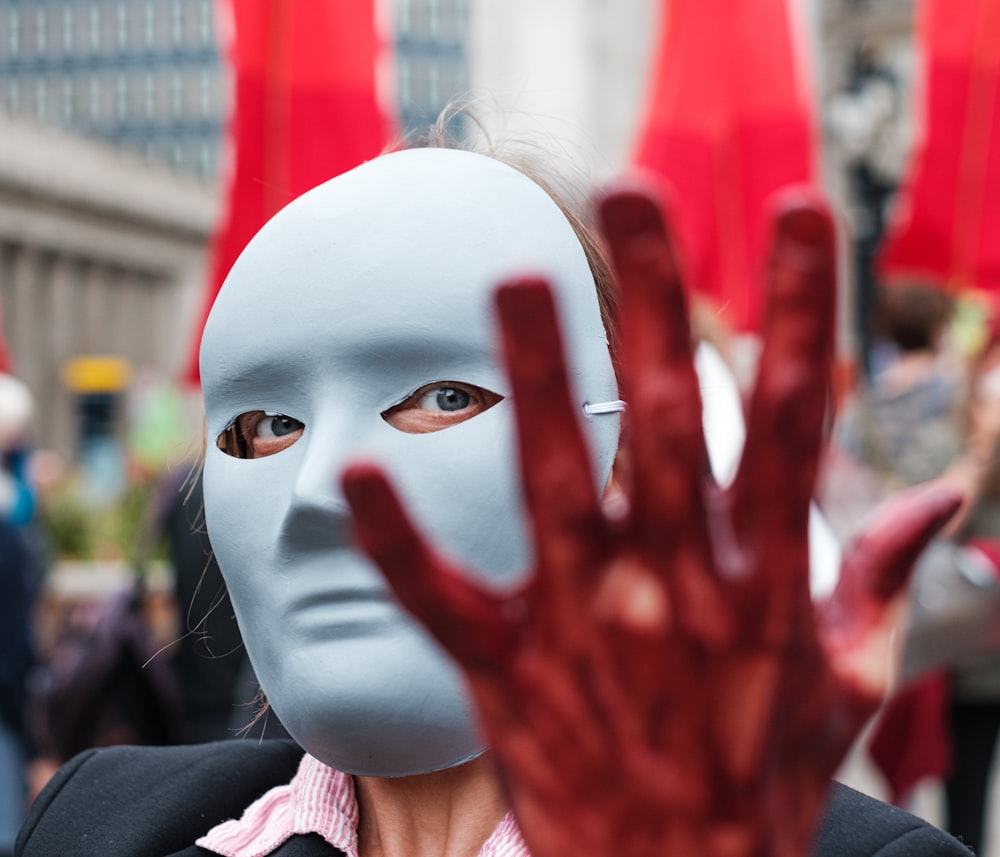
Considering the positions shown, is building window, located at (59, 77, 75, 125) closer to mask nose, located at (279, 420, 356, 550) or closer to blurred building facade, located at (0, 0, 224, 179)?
blurred building facade, located at (0, 0, 224, 179)

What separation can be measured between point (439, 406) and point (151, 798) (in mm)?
666

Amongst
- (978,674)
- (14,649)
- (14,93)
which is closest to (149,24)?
(14,93)

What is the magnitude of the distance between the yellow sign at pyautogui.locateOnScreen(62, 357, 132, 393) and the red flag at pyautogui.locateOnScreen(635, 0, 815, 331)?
28759 millimetres

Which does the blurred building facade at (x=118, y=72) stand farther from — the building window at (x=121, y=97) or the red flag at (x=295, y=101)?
the red flag at (x=295, y=101)

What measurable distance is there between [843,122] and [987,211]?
8.86 meters

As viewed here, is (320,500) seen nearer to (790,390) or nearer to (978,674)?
(790,390)

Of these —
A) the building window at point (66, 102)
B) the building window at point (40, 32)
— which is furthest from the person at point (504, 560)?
the building window at point (40, 32)

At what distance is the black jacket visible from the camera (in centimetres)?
164

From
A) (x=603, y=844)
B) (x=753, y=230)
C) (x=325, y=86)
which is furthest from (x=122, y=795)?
(x=753, y=230)

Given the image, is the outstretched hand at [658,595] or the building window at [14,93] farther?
the building window at [14,93]

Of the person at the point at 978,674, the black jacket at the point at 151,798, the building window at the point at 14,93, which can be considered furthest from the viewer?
the building window at the point at 14,93

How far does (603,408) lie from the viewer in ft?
4.40

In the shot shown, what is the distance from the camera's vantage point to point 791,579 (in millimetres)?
793

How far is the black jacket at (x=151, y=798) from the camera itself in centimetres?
164
